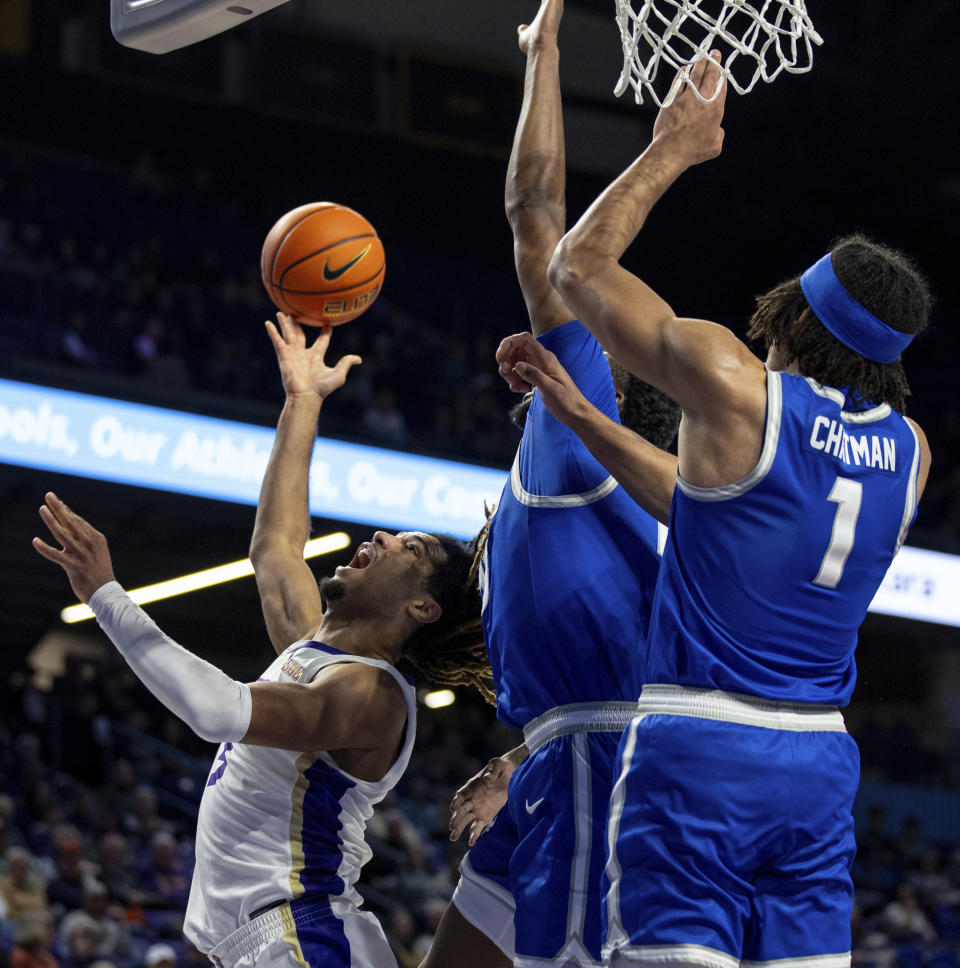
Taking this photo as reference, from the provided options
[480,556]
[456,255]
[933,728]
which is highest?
[456,255]

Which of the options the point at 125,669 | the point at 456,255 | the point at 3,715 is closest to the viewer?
the point at 3,715

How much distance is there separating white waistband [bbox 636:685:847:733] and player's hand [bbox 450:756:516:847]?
953mm

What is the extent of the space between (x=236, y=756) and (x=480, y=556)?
2.53 feet

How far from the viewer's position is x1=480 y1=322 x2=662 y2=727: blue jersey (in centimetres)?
281

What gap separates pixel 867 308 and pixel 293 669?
159 centimetres

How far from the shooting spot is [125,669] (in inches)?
567

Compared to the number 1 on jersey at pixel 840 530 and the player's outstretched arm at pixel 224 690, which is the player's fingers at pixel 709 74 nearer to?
the number 1 on jersey at pixel 840 530

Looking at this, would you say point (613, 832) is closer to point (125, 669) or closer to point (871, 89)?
point (125, 669)

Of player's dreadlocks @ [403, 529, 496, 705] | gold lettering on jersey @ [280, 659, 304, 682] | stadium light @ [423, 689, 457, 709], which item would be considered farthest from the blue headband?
stadium light @ [423, 689, 457, 709]

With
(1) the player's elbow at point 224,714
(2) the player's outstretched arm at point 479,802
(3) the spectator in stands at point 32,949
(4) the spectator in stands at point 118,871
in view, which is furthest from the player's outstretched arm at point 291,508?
(4) the spectator in stands at point 118,871

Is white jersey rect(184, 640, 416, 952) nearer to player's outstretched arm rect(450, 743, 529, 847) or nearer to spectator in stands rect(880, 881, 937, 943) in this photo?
player's outstretched arm rect(450, 743, 529, 847)

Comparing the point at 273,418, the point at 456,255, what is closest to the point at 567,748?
the point at 273,418

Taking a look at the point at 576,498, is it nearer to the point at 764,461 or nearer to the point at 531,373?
the point at 531,373

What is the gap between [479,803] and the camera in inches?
129
